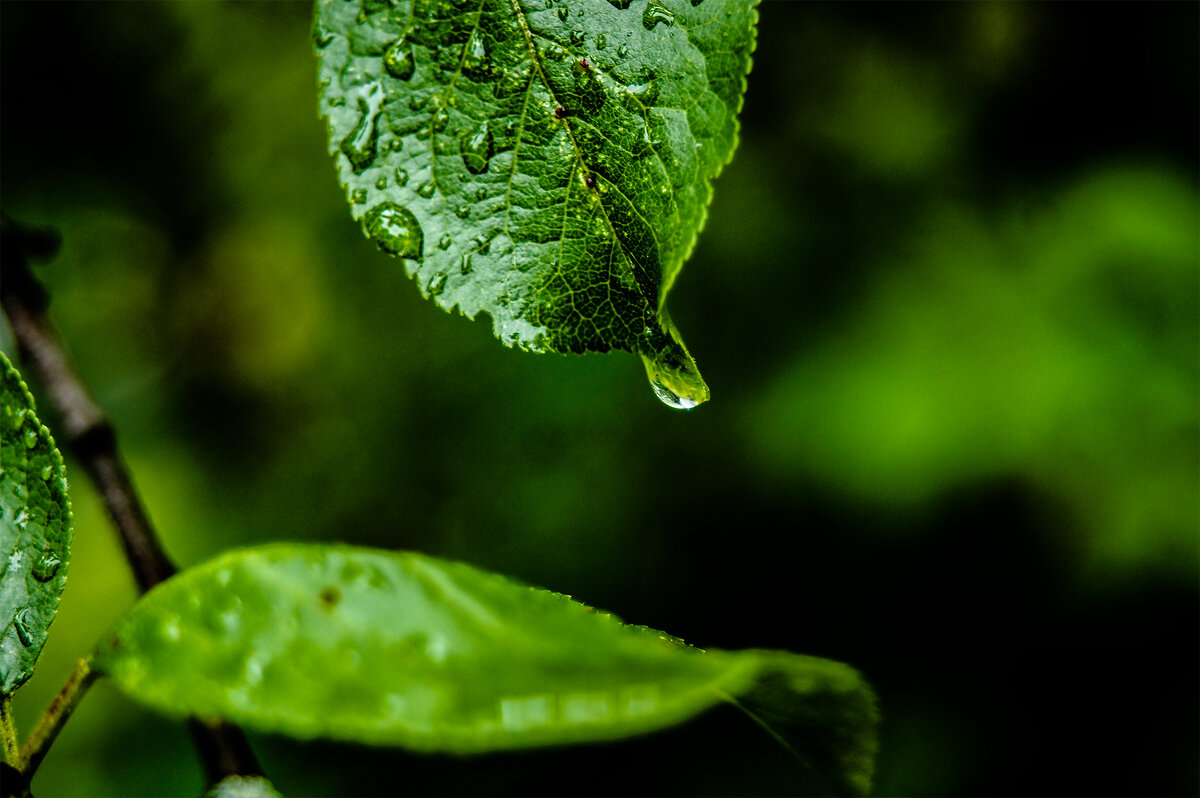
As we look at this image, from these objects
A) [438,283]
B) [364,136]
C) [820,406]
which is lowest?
[820,406]

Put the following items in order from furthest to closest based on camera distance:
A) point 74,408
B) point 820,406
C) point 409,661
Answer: point 820,406
point 74,408
point 409,661

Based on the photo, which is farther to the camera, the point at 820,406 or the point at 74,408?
the point at 820,406

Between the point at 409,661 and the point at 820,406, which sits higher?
the point at 409,661

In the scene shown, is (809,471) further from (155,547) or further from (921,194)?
(155,547)

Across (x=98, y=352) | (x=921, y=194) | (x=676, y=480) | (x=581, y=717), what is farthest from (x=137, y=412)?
(x=581, y=717)

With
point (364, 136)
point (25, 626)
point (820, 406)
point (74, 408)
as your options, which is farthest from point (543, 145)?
point (820, 406)

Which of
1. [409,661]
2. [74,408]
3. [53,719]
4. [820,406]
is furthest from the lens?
[820,406]

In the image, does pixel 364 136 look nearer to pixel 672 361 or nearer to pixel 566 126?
pixel 566 126
